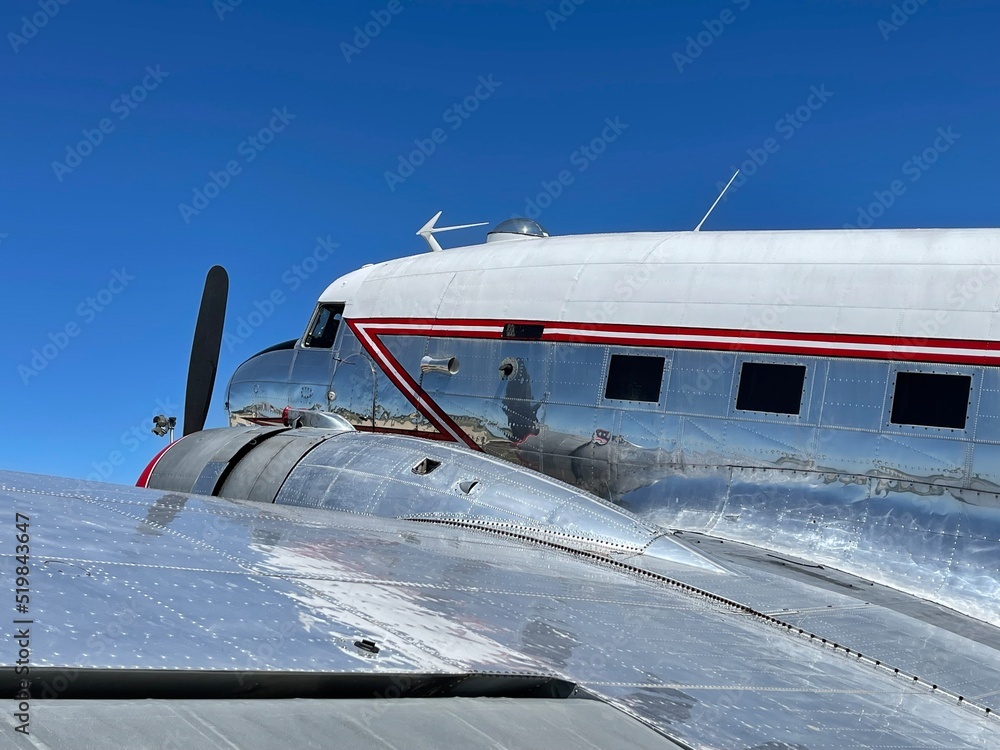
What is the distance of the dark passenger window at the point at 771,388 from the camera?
31.4ft

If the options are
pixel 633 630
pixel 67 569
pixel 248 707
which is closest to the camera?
pixel 248 707

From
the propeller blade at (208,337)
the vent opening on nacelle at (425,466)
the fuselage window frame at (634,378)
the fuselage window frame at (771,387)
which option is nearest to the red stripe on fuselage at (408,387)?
the propeller blade at (208,337)

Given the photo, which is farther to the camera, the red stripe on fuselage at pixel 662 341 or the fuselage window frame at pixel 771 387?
the fuselage window frame at pixel 771 387

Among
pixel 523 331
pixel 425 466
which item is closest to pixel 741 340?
pixel 523 331

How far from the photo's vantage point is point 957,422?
8.77m

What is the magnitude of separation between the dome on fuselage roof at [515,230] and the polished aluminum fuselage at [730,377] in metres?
0.72

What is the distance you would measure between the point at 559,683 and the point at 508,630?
1.86ft

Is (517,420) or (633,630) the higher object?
(517,420)

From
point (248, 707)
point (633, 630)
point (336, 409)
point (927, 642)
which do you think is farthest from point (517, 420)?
point (248, 707)

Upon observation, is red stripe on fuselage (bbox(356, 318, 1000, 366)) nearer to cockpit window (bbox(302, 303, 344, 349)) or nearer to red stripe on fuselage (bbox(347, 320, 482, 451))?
red stripe on fuselage (bbox(347, 320, 482, 451))

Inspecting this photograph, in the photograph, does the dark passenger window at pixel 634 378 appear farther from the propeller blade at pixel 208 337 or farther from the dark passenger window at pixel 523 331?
the propeller blade at pixel 208 337

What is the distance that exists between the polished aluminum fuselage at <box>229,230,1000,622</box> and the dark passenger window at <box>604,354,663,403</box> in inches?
3.2

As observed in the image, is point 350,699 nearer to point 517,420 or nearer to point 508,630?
point 508,630

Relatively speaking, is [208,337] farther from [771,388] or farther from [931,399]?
[931,399]
